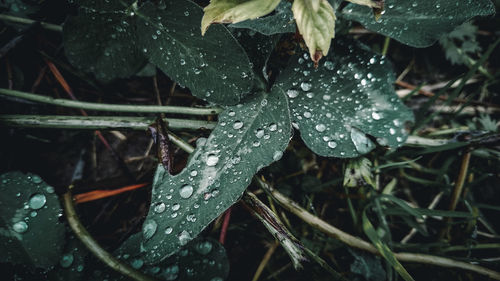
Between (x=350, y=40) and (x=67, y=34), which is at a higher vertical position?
(x=67, y=34)

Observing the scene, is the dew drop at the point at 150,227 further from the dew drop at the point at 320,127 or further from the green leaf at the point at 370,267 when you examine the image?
the green leaf at the point at 370,267

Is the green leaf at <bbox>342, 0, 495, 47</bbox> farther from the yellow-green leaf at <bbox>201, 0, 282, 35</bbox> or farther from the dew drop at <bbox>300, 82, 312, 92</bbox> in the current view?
the yellow-green leaf at <bbox>201, 0, 282, 35</bbox>

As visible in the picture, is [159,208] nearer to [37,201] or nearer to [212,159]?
[212,159]

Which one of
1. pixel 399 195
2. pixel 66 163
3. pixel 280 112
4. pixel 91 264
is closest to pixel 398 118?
pixel 280 112

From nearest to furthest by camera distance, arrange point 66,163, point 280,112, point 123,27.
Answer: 1. point 280,112
2. point 123,27
3. point 66,163

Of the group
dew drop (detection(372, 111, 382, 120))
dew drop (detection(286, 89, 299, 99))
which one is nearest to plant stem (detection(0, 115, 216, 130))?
dew drop (detection(286, 89, 299, 99))

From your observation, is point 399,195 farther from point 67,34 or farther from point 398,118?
point 67,34
